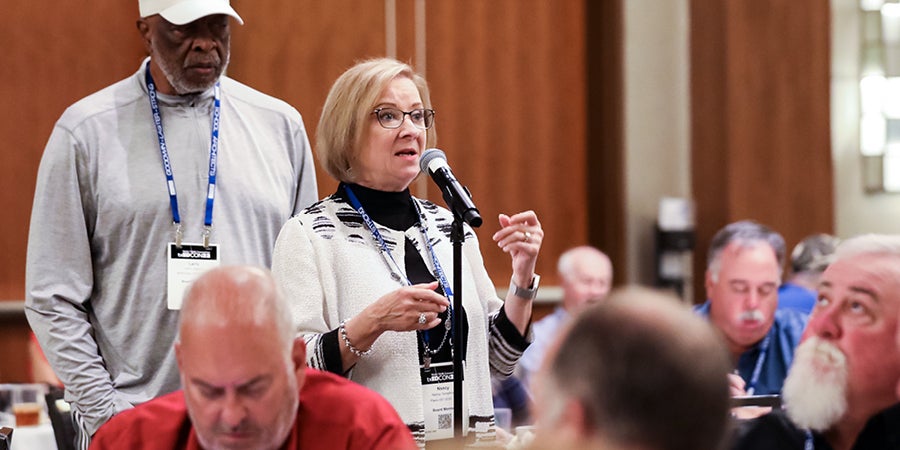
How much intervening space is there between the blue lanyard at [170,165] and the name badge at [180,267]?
0.02 meters

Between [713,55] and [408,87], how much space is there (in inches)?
198

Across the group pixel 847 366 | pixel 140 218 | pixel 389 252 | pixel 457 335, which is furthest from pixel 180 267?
pixel 847 366

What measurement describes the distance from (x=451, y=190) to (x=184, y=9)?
0.97 metres

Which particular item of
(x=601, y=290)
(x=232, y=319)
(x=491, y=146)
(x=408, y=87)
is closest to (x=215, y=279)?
(x=232, y=319)

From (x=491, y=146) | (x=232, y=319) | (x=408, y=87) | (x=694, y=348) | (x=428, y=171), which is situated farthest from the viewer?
(x=491, y=146)

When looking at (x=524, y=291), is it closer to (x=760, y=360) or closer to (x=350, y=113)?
(x=350, y=113)

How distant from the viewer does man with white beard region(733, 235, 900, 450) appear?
7.30ft

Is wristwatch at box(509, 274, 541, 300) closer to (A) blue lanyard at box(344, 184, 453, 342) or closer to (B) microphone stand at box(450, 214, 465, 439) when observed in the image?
(A) blue lanyard at box(344, 184, 453, 342)

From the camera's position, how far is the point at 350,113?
9.44 feet

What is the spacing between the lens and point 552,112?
292 inches

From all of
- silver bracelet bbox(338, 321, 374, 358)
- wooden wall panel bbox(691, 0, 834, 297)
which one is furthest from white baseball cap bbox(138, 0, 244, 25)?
wooden wall panel bbox(691, 0, 834, 297)

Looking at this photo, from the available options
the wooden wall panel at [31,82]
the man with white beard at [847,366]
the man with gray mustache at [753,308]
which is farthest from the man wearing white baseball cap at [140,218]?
the wooden wall panel at [31,82]

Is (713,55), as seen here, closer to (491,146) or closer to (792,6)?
(792,6)

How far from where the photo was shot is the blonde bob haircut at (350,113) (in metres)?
2.86
